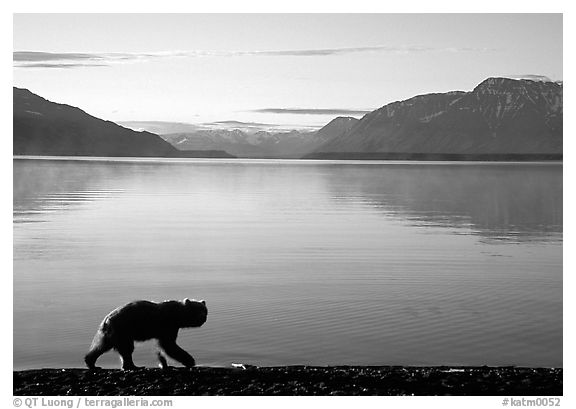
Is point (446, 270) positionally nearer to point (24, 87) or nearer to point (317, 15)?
point (317, 15)

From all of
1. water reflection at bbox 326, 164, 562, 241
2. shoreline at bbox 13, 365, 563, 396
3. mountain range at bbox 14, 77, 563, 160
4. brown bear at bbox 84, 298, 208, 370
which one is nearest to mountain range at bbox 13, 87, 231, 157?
mountain range at bbox 14, 77, 563, 160

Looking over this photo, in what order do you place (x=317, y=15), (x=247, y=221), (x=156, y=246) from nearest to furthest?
1. (x=317, y=15)
2. (x=156, y=246)
3. (x=247, y=221)

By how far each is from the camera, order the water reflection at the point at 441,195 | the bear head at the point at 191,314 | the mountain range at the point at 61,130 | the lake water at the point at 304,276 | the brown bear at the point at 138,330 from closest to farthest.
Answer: the brown bear at the point at 138,330 < the bear head at the point at 191,314 < the lake water at the point at 304,276 < the mountain range at the point at 61,130 < the water reflection at the point at 441,195

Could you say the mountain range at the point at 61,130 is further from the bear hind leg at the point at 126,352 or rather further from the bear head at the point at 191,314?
the bear hind leg at the point at 126,352

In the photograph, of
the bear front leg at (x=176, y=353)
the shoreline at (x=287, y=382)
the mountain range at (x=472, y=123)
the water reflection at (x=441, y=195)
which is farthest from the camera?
the water reflection at (x=441, y=195)

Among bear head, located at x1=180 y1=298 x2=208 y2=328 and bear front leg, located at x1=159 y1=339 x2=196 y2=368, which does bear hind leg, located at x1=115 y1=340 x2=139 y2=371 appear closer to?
bear front leg, located at x1=159 y1=339 x2=196 y2=368

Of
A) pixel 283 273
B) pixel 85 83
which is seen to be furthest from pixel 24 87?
pixel 283 273

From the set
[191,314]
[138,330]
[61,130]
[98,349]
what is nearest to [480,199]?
[61,130]

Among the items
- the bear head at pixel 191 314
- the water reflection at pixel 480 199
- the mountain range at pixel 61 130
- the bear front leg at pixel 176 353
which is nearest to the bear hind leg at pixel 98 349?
the bear front leg at pixel 176 353
